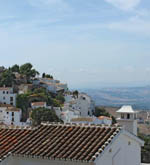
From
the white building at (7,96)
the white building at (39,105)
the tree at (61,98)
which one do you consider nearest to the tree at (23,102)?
the white building at (7,96)

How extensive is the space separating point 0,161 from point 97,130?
298 centimetres

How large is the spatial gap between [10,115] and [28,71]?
33694 mm

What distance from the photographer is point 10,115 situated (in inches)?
3467

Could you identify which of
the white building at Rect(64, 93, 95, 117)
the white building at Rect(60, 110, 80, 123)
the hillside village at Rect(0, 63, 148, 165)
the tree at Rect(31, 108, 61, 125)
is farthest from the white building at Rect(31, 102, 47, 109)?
the hillside village at Rect(0, 63, 148, 165)

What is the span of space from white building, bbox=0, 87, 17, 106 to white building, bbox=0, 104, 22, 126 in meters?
8.56

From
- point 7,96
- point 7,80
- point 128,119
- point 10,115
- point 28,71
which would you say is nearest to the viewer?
point 128,119

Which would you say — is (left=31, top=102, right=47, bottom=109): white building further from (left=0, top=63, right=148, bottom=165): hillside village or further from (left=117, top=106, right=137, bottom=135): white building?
(left=117, top=106, right=137, bottom=135): white building

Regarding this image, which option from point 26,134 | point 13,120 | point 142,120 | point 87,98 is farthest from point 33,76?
point 26,134

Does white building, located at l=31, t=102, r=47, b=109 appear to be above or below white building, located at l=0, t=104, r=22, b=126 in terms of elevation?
above

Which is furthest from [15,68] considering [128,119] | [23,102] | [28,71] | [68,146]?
[68,146]

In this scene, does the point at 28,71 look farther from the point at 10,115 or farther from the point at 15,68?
the point at 10,115

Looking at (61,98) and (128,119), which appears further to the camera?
(61,98)

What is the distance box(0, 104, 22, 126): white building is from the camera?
87750 millimetres

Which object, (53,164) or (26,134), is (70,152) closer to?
(53,164)
